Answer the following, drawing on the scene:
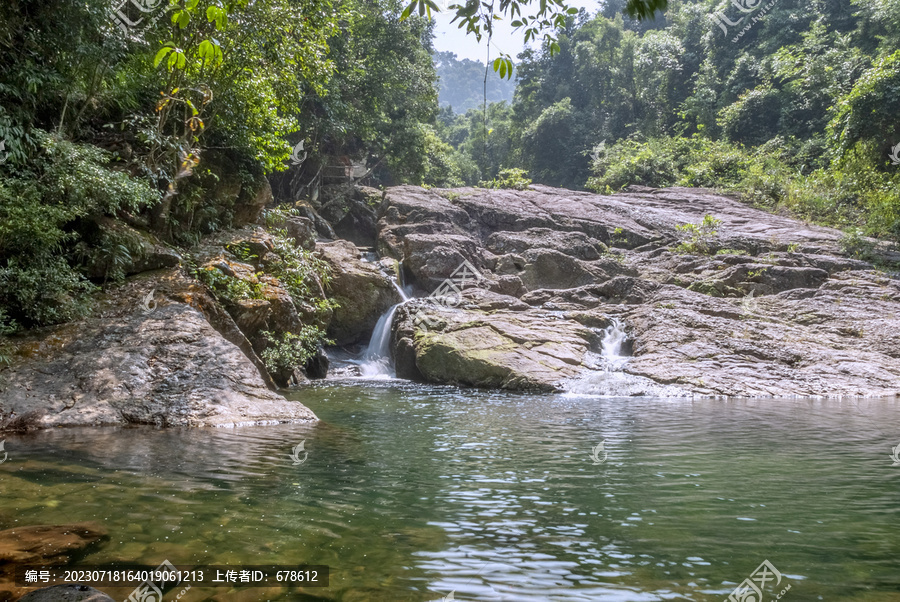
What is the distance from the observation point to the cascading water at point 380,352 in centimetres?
1634

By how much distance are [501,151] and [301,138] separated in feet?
111

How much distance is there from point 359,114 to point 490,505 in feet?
76.3

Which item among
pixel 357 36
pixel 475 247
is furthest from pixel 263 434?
pixel 357 36

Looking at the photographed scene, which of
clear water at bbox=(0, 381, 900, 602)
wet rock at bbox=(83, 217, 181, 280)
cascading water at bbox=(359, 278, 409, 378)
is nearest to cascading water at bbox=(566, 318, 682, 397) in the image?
clear water at bbox=(0, 381, 900, 602)

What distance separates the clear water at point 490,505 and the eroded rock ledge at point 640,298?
5.61 metres

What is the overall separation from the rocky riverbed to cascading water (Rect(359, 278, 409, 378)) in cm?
51

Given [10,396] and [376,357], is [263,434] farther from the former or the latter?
[376,357]

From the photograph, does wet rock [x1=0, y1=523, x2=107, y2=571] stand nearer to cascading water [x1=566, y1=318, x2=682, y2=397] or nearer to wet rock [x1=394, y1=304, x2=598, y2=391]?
wet rock [x1=394, y1=304, x2=598, y2=391]

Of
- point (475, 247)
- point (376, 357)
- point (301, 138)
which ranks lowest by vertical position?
point (376, 357)

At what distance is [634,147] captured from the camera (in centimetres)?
3862

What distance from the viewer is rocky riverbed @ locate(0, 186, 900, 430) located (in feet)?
26.4
